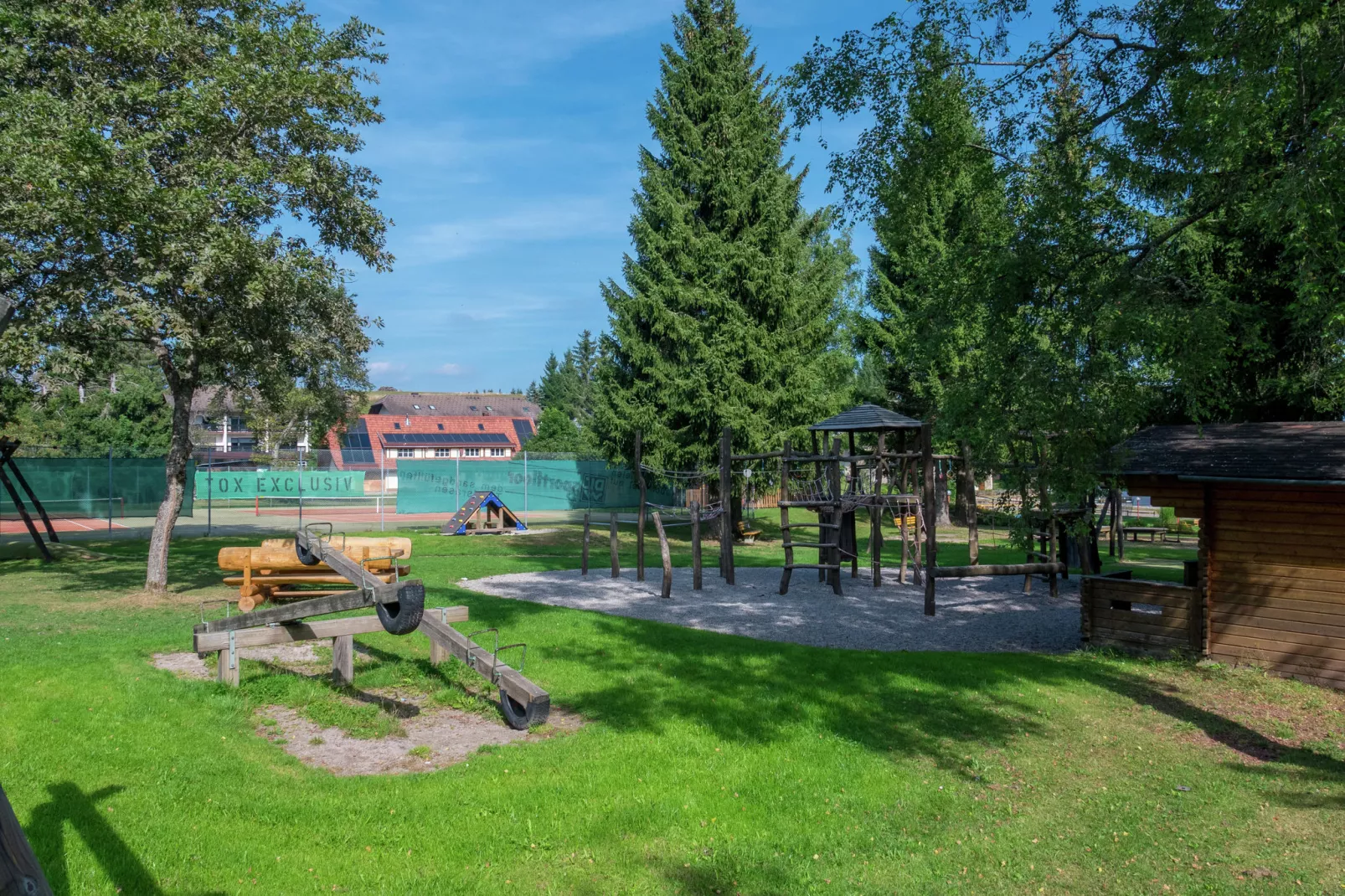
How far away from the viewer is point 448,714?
8.48m

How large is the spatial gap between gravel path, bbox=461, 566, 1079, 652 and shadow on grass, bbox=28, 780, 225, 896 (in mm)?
8674

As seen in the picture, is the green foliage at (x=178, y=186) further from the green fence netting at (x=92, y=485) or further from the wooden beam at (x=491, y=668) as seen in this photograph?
the green fence netting at (x=92, y=485)

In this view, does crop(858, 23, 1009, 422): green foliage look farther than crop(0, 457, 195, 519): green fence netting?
No

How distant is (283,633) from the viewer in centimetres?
864

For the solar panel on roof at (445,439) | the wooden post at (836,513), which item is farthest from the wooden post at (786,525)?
the solar panel on roof at (445,439)

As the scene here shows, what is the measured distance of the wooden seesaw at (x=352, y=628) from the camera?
677 cm

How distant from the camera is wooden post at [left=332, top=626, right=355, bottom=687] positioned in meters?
9.13

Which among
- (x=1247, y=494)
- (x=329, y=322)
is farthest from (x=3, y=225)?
(x=1247, y=494)

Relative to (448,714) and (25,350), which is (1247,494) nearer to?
(448,714)

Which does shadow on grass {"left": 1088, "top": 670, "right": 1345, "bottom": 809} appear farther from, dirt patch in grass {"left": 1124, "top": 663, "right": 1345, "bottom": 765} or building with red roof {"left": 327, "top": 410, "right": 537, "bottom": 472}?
building with red roof {"left": 327, "top": 410, "right": 537, "bottom": 472}

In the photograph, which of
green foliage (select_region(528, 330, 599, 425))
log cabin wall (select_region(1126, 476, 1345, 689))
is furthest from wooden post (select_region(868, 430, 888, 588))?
green foliage (select_region(528, 330, 599, 425))

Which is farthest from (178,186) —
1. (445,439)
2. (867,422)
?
(445,439)

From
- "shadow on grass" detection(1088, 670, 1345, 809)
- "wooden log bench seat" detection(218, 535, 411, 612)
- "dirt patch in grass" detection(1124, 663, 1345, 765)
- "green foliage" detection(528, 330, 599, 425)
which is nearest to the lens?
"shadow on grass" detection(1088, 670, 1345, 809)

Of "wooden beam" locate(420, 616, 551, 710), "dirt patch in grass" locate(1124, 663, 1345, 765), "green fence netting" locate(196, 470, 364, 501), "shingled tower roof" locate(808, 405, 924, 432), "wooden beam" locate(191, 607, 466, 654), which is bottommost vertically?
"dirt patch in grass" locate(1124, 663, 1345, 765)
